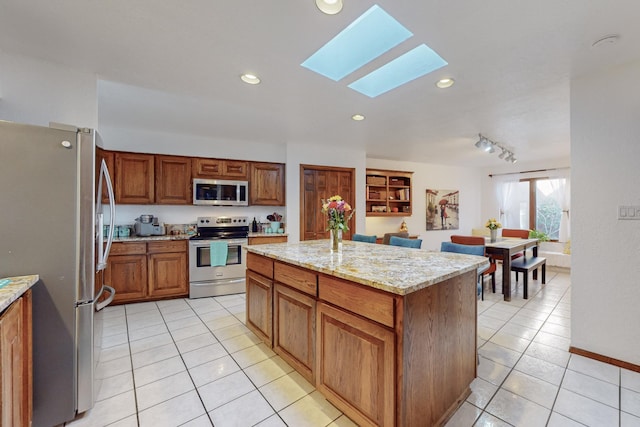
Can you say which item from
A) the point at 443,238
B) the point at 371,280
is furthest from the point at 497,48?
the point at 443,238

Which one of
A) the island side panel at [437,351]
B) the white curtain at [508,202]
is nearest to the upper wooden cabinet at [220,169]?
the island side panel at [437,351]

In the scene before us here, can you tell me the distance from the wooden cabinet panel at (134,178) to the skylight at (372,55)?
3.14 metres

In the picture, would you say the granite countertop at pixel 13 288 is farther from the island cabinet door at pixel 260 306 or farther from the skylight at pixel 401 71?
the skylight at pixel 401 71

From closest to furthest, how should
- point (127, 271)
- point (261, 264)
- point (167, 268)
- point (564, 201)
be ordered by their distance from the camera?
point (261, 264)
point (127, 271)
point (167, 268)
point (564, 201)

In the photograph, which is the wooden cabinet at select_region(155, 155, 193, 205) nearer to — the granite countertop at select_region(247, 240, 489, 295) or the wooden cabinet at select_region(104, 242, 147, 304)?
the wooden cabinet at select_region(104, 242, 147, 304)

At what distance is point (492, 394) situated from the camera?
181 cm

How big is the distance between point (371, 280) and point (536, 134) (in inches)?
171

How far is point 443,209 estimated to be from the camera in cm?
695

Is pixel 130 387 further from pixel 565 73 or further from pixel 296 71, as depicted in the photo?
pixel 565 73

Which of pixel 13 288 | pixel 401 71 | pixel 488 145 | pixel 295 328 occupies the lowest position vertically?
pixel 295 328

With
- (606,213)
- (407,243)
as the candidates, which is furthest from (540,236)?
(407,243)

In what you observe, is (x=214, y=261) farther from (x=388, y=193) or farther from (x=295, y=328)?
(x=388, y=193)

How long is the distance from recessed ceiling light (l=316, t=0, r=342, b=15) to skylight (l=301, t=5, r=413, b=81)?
17 centimetres

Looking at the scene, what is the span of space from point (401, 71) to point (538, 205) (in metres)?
6.09
